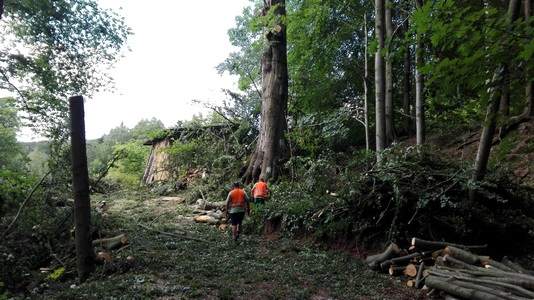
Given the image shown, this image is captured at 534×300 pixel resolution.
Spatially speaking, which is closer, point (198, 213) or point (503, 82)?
point (503, 82)

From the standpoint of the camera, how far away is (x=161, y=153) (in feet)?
72.1

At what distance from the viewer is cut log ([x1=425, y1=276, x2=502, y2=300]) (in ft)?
16.1

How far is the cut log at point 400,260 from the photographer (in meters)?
6.59

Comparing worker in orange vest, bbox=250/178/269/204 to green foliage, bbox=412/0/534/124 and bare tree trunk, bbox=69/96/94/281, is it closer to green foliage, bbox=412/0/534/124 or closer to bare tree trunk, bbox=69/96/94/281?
bare tree trunk, bbox=69/96/94/281

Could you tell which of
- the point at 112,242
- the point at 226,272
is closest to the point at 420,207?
the point at 226,272

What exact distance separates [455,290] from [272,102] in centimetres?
1003

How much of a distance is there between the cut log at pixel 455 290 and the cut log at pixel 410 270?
20.0 inches

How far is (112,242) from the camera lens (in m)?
8.60

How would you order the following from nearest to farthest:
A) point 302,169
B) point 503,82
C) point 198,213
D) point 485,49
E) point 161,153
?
point 485,49
point 503,82
point 302,169
point 198,213
point 161,153

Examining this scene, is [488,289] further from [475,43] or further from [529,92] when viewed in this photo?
[529,92]

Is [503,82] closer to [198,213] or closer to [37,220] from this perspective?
[37,220]

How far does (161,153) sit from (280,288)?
56.8 ft

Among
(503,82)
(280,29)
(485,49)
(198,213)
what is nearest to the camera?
(485,49)

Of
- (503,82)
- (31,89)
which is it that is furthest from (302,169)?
(31,89)
